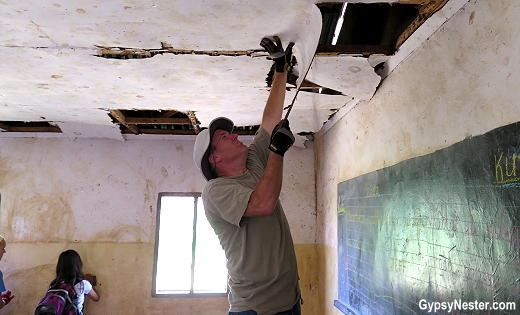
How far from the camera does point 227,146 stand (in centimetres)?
180

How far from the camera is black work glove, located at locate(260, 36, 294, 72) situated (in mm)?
1852

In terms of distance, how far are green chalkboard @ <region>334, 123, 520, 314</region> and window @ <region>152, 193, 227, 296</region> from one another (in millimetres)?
1932

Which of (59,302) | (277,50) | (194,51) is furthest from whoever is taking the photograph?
(59,302)

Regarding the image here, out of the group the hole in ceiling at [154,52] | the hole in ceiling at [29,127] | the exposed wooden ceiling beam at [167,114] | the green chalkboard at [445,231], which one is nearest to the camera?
the green chalkboard at [445,231]

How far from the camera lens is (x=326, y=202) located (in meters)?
3.66

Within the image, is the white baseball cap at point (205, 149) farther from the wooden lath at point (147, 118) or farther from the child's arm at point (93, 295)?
the child's arm at point (93, 295)

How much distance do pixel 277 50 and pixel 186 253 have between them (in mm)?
2836

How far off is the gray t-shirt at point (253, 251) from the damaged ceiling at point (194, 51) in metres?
0.72

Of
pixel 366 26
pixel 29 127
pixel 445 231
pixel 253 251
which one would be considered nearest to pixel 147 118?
pixel 29 127

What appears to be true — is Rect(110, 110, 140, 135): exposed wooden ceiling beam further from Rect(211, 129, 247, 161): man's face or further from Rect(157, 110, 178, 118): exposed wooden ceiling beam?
Rect(211, 129, 247, 161): man's face

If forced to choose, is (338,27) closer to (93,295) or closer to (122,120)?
(122,120)

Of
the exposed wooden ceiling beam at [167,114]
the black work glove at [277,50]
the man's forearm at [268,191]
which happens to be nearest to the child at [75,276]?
the exposed wooden ceiling beam at [167,114]

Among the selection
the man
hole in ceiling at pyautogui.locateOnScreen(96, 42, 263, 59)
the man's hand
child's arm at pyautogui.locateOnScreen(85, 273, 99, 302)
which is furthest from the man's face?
the man's hand

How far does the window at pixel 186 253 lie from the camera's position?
404cm
